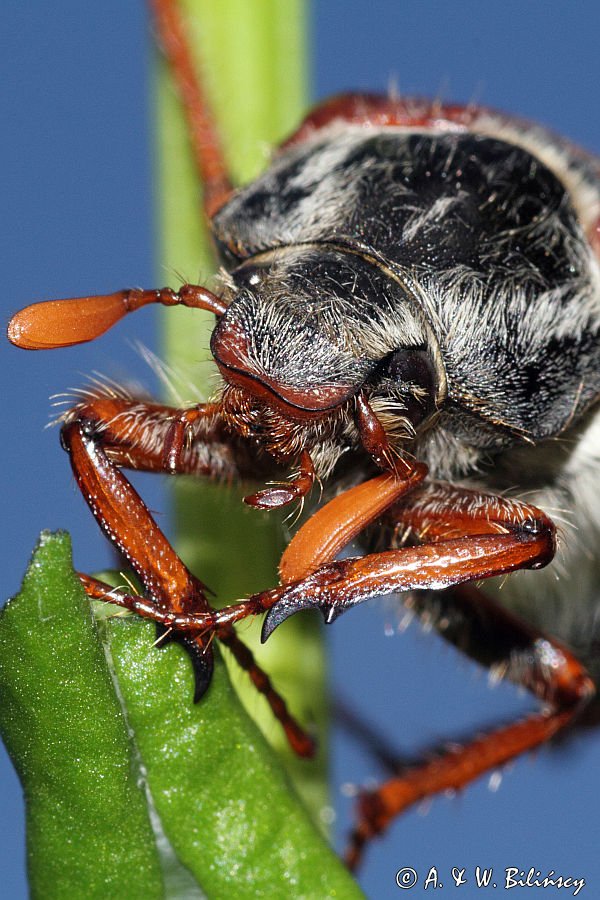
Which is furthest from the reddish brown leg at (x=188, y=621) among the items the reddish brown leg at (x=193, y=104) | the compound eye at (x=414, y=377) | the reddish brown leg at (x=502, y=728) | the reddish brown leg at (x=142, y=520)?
the reddish brown leg at (x=193, y=104)

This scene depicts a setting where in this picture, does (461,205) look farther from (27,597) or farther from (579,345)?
(27,597)

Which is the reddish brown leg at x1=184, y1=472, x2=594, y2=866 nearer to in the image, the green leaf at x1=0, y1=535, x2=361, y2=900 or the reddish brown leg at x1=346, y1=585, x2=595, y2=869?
the reddish brown leg at x1=346, y1=585, x2=595, y2=869

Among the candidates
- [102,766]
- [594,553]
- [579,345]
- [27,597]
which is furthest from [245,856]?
[594,553]

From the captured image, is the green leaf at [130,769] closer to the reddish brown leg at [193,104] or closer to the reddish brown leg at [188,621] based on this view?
the reddish brown leg at [188,621]

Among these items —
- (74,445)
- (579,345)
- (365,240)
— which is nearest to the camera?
(74,445)

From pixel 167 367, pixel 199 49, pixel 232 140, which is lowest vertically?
pixel 167 367

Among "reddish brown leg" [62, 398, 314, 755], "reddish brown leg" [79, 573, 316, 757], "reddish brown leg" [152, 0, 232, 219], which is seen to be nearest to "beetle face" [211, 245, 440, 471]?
"reddish brown leg" [62, 398, 314, 755]

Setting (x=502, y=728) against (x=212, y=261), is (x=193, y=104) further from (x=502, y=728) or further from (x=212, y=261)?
(x=502, y=728)
